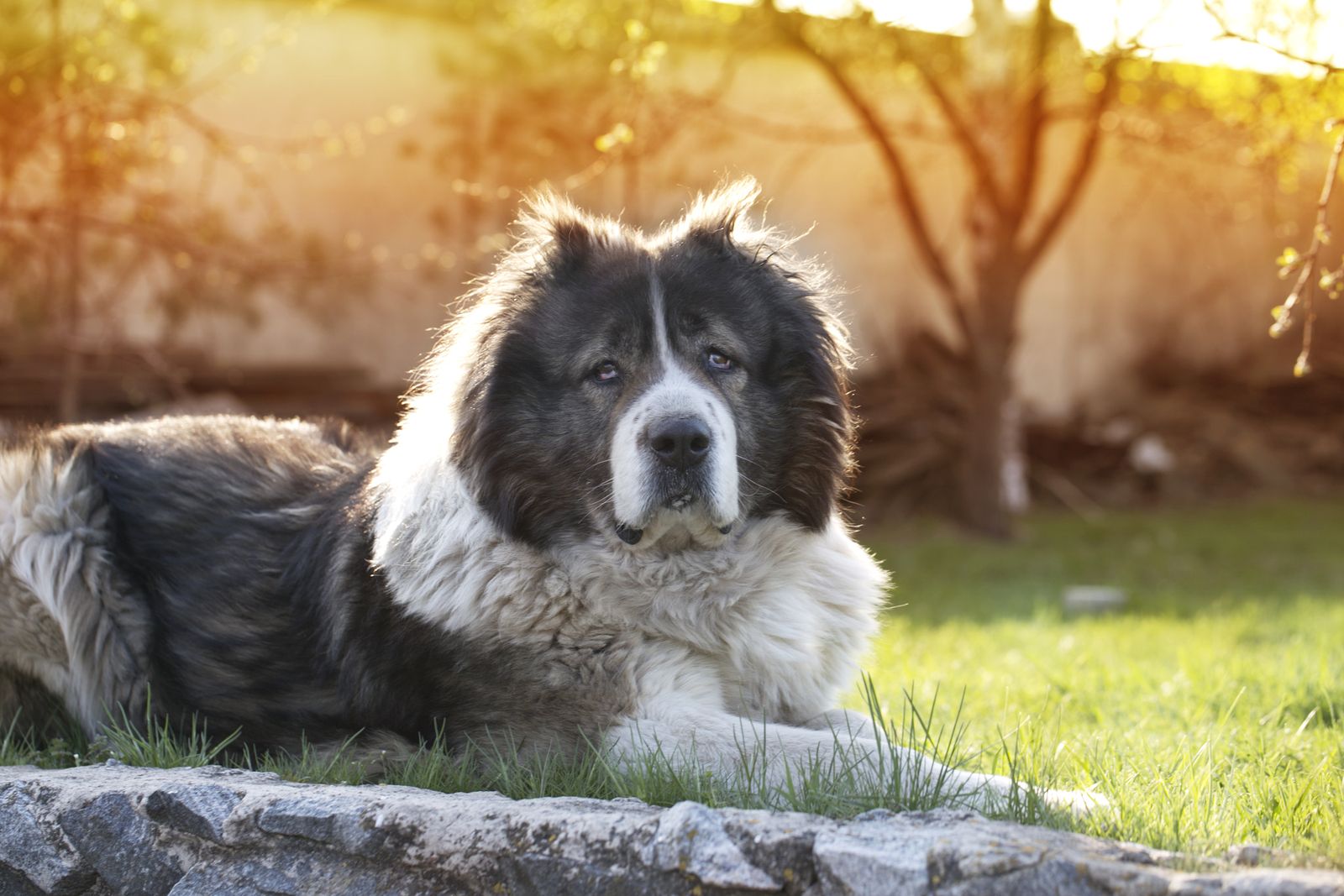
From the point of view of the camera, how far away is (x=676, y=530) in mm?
3484

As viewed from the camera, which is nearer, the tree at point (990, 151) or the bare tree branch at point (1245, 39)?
the bare tree branch at point (1245, 39)

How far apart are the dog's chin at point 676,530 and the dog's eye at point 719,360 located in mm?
432

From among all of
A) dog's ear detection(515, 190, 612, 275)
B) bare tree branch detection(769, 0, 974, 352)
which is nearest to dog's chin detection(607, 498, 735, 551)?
dog's ear detection(515, 190, 612, 275)

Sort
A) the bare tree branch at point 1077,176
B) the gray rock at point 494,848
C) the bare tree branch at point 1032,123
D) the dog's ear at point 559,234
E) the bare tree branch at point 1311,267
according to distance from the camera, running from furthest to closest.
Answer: the bare tree branch at point 1032,123
the bare tree branch at point 1077,176
the dog's ear at point 559,234
the bare tree branch at point 1311,267
the gray rock at point 494,848

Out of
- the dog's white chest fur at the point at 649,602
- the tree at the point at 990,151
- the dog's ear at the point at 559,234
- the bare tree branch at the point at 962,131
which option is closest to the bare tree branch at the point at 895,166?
the tree at the point at 990,151

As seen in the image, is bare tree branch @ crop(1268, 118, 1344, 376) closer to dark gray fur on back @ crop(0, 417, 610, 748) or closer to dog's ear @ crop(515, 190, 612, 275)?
dog's ear @ crop(515, 190, 612, 275)

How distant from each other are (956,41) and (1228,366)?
5.81m

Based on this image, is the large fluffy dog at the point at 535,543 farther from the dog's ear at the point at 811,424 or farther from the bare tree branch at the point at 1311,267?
the bare tree branch at the point at 1311,267

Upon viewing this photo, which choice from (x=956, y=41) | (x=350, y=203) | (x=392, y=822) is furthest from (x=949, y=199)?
(x=392, y=822)

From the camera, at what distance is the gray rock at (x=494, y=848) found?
2273mm

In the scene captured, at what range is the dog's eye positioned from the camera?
142 inches

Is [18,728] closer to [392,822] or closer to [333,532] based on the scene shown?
[333,532]

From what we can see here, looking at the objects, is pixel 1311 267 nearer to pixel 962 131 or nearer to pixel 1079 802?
pixel 1079 802

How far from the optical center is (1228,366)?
573 inches
